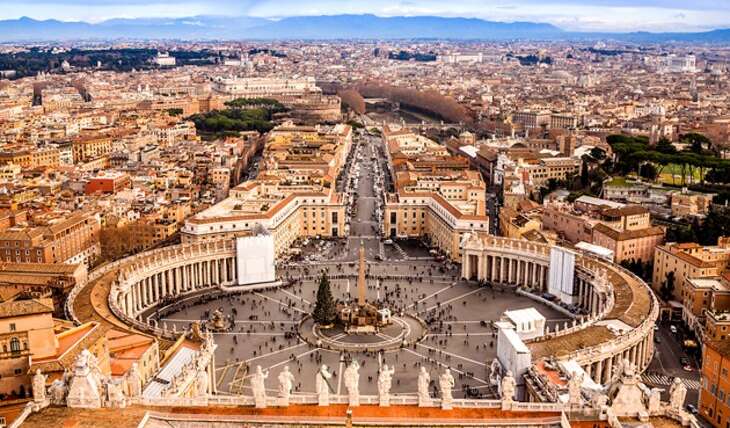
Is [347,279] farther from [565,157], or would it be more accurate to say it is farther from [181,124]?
[181,124]

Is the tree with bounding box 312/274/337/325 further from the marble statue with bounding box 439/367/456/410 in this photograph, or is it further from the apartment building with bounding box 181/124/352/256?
the marble statue with bounding box 439/367/456/410

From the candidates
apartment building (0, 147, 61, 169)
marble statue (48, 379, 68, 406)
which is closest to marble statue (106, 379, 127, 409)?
marble statue (48, 379, 68, 406)

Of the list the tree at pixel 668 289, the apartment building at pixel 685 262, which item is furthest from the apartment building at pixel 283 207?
the tree at pixel 668 289

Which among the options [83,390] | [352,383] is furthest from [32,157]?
[352,383]

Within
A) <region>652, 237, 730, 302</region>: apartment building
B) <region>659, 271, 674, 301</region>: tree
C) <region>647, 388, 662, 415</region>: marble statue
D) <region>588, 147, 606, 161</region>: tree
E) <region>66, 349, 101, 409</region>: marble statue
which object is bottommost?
<region>659, 271, 674, 301</region>: tree

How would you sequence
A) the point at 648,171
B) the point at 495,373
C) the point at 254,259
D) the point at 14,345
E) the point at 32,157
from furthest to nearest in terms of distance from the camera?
the point at 32,157 < the point at 648,171 < the point at 254,259 < the point at 495,373 < the point at 14,345

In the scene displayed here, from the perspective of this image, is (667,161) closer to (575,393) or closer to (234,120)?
(575,393)
